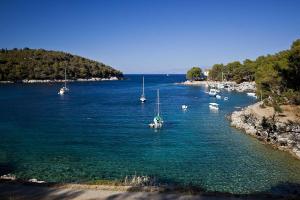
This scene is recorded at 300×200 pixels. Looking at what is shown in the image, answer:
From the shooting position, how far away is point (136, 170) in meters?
32.2

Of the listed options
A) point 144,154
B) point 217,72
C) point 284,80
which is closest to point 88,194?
point 144,154

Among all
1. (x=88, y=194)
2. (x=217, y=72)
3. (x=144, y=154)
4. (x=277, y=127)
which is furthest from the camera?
Answer: (x=217, y=72)

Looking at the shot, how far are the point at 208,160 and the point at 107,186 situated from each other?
19149 mm

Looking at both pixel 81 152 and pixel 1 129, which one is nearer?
pixel 81 152

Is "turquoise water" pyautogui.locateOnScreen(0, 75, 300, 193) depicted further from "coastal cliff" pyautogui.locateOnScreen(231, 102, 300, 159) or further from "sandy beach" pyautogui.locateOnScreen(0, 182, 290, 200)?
"sandy beach" pyautogui.locateOnScreen(0, 182, 290, 200)

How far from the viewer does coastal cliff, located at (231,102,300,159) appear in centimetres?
4056

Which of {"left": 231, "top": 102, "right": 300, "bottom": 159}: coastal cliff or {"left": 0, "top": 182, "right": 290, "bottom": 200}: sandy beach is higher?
{"left": 0, "top": 182, "right": 290, "bottom": 200}: sandy beach

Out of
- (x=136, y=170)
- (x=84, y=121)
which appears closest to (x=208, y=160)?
(x=136, y=170)

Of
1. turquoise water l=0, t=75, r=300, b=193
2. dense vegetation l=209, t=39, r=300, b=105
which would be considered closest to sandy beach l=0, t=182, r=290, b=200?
turquoise water l=0, t=75, r=300, b=193

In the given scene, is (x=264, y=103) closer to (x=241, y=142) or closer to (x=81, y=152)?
(x=241, y=142)

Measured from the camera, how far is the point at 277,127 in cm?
4772

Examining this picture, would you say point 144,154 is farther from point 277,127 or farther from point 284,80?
point 284,80

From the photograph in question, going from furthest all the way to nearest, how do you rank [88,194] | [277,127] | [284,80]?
[284,80] → [277,127] → [88,194]

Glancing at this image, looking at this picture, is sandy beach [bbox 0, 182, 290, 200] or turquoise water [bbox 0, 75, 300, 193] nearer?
sandy beach [bbox 0, 182, 290, 200]
